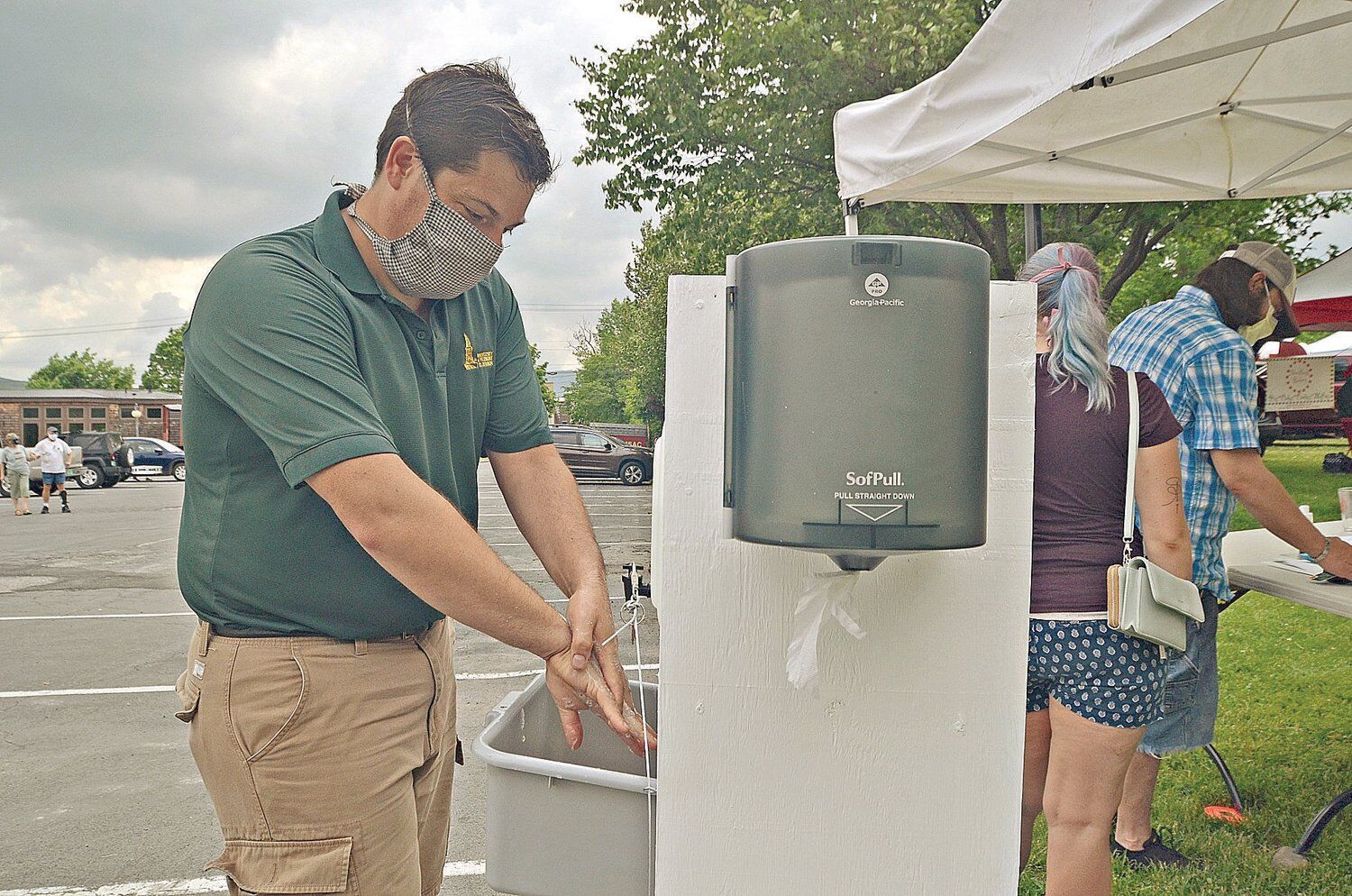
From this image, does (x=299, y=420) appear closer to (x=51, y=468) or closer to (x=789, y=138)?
(x=789, y=138)

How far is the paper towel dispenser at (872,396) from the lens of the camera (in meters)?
1.05

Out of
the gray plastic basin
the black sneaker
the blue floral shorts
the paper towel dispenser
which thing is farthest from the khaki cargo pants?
the black sneaker

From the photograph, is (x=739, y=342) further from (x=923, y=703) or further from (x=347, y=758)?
(x=347, y=758)

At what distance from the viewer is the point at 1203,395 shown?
300cm

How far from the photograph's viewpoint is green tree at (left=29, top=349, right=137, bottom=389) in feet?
309

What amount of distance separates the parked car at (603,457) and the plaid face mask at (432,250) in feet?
80.4

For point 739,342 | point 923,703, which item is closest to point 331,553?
point 739,342

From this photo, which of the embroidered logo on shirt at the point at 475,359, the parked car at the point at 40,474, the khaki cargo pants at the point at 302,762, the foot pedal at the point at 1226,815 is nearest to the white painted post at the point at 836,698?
the khaki cargo pants at the point at 302,762

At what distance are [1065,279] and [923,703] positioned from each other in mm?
1664

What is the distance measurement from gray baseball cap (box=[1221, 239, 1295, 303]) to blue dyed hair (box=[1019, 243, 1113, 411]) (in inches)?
36.7

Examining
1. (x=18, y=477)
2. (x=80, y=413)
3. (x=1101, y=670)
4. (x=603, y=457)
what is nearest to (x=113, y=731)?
(x=1101, y=670)

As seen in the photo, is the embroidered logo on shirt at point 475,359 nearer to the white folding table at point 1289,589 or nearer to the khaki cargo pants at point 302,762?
the khaki cargo pants at point 302,762

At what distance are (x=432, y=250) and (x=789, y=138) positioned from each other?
10.5 metres

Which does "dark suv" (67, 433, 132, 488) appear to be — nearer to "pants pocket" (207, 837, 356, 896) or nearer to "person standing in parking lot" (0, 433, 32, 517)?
"person standing in parking lot" (0, 433, 32, 517)
